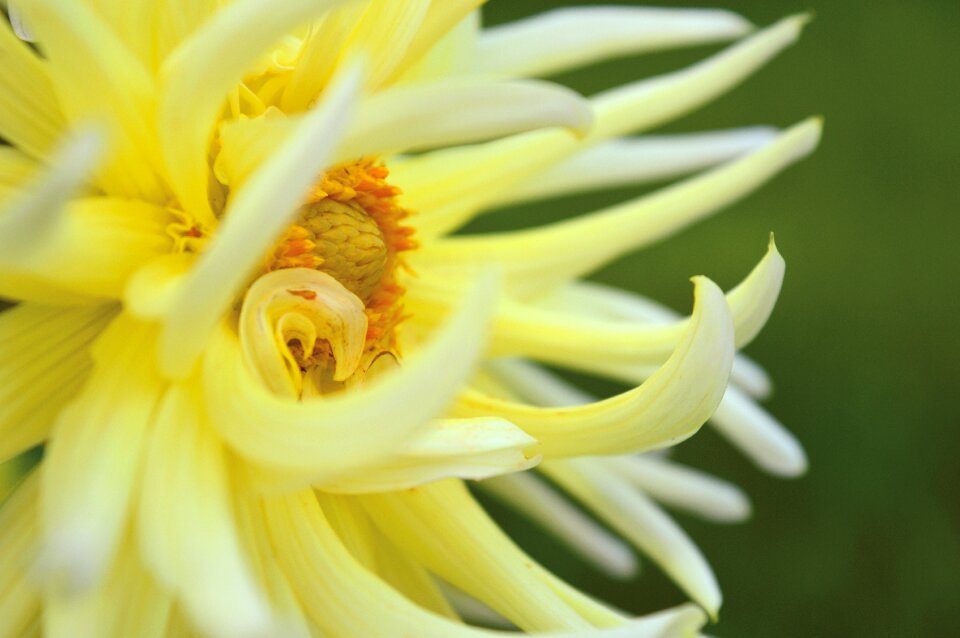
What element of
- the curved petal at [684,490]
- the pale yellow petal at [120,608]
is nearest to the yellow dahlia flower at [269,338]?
the pale yellow petal at [120,608]

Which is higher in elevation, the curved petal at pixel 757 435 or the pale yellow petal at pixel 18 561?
the curved petal at pixel 757 435

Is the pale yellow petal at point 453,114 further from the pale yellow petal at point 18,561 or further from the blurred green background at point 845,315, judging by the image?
the blurred green background at point 845,315

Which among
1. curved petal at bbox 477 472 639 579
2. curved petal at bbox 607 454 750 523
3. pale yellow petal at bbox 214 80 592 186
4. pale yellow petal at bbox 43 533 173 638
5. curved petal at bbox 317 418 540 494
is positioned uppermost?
pale yellow petal at bbox 214 80 592 186

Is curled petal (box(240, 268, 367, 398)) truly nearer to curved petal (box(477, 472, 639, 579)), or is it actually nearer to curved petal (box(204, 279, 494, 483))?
curved petal (box(204, 279, 494, 483))

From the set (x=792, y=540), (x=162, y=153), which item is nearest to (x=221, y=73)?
(x=162, y=153)

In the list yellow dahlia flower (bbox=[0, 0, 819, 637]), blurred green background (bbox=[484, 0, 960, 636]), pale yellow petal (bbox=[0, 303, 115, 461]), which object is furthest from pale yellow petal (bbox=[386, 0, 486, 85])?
blurred green background (bbox=[484, 0, 960, 636])

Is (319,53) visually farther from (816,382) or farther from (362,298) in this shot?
(816,382)
